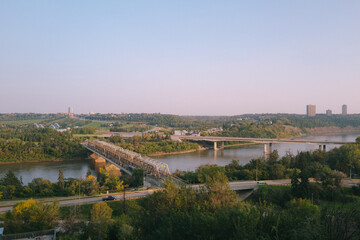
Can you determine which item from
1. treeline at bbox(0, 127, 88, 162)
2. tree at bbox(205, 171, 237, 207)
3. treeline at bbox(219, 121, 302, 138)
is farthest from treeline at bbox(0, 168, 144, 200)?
treeline at bbox(219, 121, 302, 138)

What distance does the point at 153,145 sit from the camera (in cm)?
2628

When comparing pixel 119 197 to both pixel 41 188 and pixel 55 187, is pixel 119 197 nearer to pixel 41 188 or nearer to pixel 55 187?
pixel 55 187

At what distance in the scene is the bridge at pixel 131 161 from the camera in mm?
12808

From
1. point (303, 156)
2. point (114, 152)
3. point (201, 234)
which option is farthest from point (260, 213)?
point (114, 152)

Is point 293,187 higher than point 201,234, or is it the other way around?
point 201,234

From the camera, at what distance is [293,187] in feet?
28.9

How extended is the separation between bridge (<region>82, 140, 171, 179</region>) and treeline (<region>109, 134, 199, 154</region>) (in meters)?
3.68

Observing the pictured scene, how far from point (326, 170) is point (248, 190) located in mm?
3104

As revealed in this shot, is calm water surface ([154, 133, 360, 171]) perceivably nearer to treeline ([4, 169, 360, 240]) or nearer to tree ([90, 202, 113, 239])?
tree ([90, 202, 113, 239])

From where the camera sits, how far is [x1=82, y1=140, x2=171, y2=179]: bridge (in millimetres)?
12808

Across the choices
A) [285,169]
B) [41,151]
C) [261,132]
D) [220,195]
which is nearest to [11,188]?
[220,195]

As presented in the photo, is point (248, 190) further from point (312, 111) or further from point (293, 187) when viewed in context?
point (312, 111)

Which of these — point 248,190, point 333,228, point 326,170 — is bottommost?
point 248,190

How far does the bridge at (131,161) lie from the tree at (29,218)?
5.96 meters
